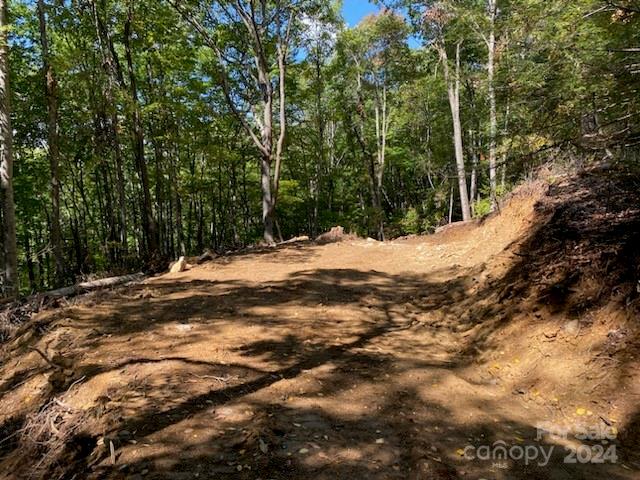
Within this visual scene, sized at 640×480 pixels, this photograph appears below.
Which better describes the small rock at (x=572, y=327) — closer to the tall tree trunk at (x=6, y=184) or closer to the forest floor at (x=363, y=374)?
the forest floor at (x=363, y=374)

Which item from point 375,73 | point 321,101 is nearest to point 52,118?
point 321,101

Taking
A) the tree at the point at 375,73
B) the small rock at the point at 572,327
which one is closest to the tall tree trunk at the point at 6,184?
the small rock at the point at 572,327

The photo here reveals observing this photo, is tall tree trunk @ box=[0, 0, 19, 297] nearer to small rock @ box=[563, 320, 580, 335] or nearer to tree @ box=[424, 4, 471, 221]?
→ small rock @ box=[563, 320, 580, 335]

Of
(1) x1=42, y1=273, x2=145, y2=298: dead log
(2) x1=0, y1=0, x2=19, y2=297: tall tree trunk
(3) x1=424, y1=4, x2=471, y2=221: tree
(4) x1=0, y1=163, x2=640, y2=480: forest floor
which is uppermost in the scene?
(3) x1=424, y1=4, x2=471, y2=221: tree

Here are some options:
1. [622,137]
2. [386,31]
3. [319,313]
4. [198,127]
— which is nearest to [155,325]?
[319,313]

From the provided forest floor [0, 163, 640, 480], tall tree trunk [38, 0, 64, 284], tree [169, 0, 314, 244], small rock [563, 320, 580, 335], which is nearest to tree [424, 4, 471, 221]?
tree [169, 0, 314, 244]

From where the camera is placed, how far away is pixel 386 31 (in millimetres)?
18422

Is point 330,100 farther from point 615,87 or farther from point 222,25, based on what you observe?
point 615,87

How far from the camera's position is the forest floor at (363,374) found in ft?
8.05

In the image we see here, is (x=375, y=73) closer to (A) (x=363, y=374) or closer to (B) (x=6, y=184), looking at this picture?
(B) (x=6, y=184)

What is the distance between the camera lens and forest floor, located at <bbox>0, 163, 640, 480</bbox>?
246 centimetres

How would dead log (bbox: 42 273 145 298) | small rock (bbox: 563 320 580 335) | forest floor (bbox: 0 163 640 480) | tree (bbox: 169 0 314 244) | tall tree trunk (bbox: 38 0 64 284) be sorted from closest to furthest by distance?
forest floor (bbox: 0 163 640 480) < small rock (bbox: 563 320 580 335) < dead log (bbox: 42 273 145 298) < tall tree trunk (bbox: 38 0 64 284) < tree (bbox: 169 0 314 244)

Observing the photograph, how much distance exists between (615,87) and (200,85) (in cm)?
1398

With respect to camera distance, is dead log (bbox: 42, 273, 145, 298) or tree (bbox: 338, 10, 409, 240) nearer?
dead log (bbox: 42, 273, 145, 298)
